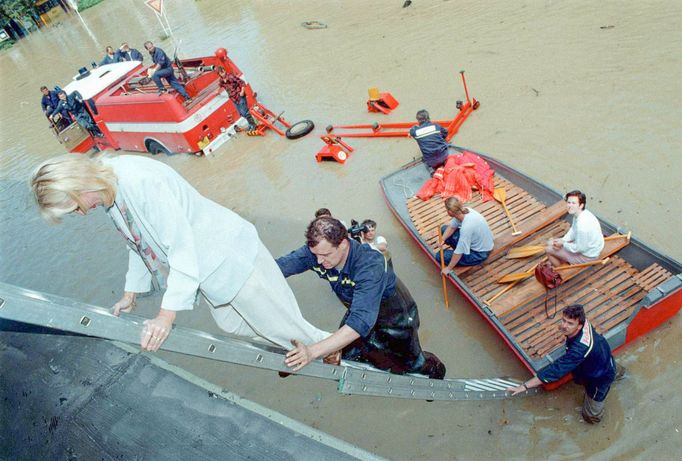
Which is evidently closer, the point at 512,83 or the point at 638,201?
the point at 638,201

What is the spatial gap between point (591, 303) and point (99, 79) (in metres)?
13.3

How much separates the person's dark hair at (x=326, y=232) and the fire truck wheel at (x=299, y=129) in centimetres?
872

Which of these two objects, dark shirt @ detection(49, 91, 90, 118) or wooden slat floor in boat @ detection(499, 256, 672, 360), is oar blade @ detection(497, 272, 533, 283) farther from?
dark shirt @ detection(49, 91, 90, 118)

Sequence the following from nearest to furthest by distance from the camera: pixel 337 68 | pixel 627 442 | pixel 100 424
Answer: pixel 100 424 < pixel 627 442 < pixel 337 68

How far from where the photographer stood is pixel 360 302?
2.67 m

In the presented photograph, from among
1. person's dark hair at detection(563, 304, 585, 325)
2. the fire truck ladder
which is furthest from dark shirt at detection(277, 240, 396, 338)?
person's dark hair at detection(563, 304, 585, 325)

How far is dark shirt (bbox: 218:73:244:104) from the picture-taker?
11.1m

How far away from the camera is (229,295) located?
7.63 feet

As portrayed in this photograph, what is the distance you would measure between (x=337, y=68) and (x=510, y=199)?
28.3 feet

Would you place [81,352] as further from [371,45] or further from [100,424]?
[371,45]

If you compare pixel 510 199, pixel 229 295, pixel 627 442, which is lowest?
pixel 627 442

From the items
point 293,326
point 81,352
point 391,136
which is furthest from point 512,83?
point 81,352

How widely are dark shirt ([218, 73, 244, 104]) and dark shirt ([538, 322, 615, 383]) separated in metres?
10.1

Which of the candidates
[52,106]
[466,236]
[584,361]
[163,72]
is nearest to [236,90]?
[163,72]
